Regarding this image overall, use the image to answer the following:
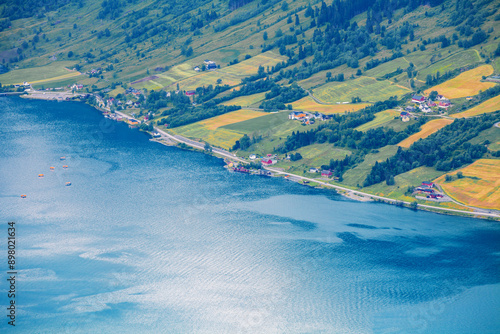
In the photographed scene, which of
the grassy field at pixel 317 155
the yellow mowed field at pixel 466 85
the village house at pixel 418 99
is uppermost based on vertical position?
the yellow mowed field at pixel 466 85

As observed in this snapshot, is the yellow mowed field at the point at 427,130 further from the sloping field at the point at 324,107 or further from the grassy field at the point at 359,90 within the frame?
the sloping field at the point at 324,107

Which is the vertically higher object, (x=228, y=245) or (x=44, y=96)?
(x=44, y=96)

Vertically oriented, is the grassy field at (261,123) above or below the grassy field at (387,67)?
below

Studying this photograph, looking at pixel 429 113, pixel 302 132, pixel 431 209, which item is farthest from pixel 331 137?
pixel 431 209

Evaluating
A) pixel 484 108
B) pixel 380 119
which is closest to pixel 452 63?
pixel 484 108

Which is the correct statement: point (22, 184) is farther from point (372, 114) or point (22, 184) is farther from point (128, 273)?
point (372, 114)

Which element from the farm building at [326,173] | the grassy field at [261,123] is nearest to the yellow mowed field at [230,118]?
the grassy field at [261,123]
